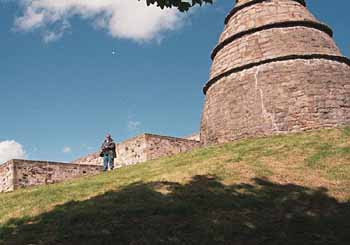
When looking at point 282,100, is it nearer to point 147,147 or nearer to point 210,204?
point 147,147

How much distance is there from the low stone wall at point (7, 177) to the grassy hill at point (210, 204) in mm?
6326

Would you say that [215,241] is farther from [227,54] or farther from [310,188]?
[227,54]

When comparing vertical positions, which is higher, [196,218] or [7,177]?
[7,177]

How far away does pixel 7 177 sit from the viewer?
56.1 ft

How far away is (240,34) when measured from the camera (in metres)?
15.8

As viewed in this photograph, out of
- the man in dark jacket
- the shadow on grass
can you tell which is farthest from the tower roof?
the shadow on grass

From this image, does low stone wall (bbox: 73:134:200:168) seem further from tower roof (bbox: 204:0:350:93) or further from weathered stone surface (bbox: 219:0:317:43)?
weathered stone surface (bbox: 219:0:317:43)

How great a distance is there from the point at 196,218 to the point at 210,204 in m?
0.75

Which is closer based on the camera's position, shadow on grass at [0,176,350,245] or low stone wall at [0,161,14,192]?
shadow on grass at [0,176,350,245]

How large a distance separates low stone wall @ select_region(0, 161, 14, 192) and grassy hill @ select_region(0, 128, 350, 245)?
20.8ft

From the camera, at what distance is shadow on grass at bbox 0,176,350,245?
20.1ft

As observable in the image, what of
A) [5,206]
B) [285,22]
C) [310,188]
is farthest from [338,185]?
[285,22]

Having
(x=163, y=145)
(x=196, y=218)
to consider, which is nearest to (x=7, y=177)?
(x=163, y=145)

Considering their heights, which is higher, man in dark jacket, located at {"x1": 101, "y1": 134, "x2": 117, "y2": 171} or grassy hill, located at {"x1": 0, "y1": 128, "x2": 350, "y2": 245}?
man in dark jacket, located at {"x1": 101, "y1": 134, "x2": 117, "y2": 171}
